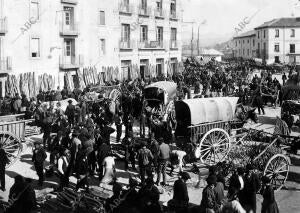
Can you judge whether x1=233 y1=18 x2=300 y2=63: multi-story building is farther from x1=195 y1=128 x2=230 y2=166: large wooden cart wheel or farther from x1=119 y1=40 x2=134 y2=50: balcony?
x1=195 y1=128 x2=230 y2=166: large wooden cart wheel

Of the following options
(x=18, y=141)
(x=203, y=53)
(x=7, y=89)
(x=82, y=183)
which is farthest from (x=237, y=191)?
(x=203, y=53)

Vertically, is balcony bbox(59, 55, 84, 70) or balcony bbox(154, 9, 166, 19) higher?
balcony bbox(154, 9, 166, 19)

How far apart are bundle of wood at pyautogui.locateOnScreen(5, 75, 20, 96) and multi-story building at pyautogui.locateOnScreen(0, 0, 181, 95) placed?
439 mm

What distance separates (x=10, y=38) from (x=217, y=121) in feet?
66.7

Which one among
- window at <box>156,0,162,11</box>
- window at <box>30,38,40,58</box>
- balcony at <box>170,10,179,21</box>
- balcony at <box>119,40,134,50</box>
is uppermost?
window at <box>156,0,162,11</box>

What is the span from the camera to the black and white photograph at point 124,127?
9.58 meters

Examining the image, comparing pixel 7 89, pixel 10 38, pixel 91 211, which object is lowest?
pixel 91 211

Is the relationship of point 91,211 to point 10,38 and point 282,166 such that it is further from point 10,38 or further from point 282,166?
point 10,38

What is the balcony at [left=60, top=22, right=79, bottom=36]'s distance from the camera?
33.6 meters

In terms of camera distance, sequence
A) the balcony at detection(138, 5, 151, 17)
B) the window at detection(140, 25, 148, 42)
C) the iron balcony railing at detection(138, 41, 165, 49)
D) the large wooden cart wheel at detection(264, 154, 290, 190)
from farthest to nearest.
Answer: the window at detection(140, 25, 148, 42)
the iron balcony railing at detection(138, 41, 165, 49)
the balcony at detection(138, 5, 151, 17)
the large wooden cart wheel at detection(264, 154, 290, 190)

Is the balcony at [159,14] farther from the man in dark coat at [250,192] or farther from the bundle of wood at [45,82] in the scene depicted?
the man in dark coat at [250,192]

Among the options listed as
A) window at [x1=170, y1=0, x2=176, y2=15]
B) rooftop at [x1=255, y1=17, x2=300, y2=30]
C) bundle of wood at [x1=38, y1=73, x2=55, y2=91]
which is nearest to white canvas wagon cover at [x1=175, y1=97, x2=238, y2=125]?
bundle of wood at [x1=38, y1=73, x2=55, y2=91]

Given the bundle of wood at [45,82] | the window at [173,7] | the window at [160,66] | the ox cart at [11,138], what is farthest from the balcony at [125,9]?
the ox cart at [11,138]

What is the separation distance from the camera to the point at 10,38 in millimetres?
29672
